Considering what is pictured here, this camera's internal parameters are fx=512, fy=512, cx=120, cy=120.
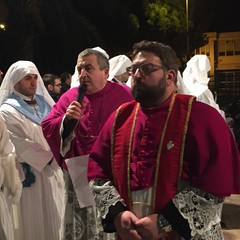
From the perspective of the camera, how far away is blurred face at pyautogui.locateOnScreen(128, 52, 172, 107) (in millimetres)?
2625

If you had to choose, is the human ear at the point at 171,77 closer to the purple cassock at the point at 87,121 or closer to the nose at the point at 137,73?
the nose at the point at 137,73

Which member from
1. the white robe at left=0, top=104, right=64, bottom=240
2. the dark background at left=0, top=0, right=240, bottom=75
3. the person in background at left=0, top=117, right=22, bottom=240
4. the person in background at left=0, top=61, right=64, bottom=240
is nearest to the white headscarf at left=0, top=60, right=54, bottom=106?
the person in background at left=0, top=61, right=64, bottom=240

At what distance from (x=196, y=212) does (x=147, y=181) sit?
0.97ft

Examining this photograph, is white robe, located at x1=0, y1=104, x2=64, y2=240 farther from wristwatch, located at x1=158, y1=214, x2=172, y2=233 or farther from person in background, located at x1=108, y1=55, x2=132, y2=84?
wristwatch, located at x1=158, y1=214, x2=172, y2=233

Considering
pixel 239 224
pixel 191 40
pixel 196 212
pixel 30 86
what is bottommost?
pixel 239 224

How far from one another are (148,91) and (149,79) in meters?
0.06

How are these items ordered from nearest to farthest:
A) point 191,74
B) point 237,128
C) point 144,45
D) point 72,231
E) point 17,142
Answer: point 144,45 → point 72,231 → point 17,142 → point 191,74 → point 237,128

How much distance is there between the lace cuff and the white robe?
2679 mm

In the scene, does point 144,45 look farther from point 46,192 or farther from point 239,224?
point 239,224

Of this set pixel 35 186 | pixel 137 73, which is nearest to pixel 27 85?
pixel 35 186

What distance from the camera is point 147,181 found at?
103 inches

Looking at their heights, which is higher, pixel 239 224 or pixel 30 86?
pixel 30 86

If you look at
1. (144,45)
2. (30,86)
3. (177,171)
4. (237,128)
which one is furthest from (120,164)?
(237,128)

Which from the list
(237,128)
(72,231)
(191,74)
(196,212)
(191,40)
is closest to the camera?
(196,212)
